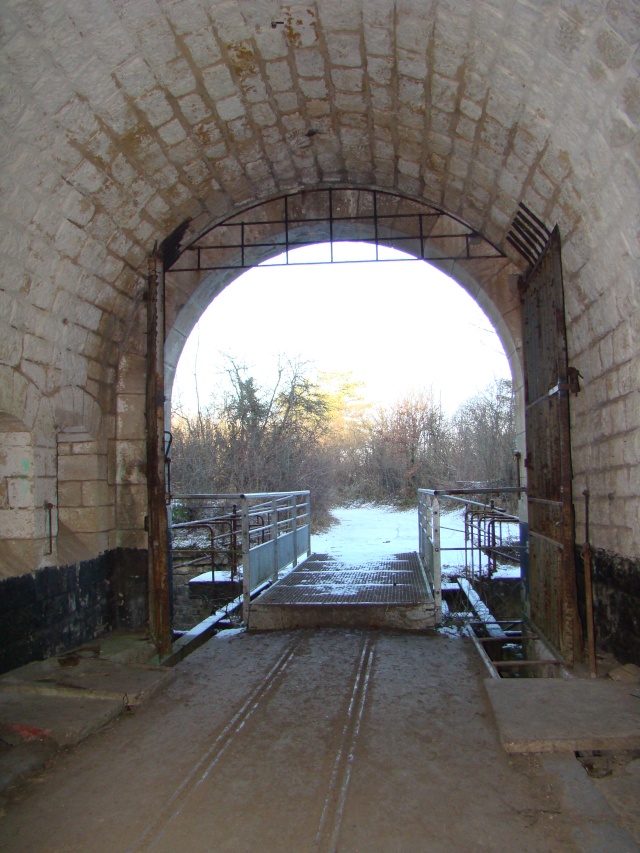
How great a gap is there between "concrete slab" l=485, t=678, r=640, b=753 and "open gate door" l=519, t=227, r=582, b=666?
625mm

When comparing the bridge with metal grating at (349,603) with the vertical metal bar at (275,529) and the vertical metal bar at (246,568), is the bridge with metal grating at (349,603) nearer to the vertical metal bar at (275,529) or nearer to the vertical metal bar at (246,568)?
the vertical metal bar at (246,568)

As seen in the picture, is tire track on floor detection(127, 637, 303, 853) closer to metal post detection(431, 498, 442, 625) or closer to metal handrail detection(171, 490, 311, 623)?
metal handrail detection(171, 490, 311, 623)

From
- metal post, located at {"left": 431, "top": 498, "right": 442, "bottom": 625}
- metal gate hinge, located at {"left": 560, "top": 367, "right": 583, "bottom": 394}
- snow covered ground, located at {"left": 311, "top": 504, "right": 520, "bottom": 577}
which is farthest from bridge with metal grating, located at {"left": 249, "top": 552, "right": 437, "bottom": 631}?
metal gate hinge, located at {"left": 560, "top": 367, "right": 583, "bottom": 394}

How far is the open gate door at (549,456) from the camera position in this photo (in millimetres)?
4742

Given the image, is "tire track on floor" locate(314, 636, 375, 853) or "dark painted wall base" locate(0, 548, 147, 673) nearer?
"tire track on floor" locate(314, 636, 375, 853)

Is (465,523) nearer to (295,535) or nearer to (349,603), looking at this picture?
(349,603)

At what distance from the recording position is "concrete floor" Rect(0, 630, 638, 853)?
2686 millimetres

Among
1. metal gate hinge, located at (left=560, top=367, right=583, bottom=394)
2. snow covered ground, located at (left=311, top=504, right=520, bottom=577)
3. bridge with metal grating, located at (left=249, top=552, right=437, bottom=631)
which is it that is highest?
metal gate hinge, located at (left=560, top=367, right=583, bottom=394)

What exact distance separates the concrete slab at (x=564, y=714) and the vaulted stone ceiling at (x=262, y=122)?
92.4 inches

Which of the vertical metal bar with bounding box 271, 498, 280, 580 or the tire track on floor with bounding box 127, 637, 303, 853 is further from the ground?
the vertical metal bar with bounding box 271, 498, 280, 580

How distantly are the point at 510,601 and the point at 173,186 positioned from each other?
5.88 m

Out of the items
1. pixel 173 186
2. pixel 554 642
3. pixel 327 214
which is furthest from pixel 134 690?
pixel 327 214

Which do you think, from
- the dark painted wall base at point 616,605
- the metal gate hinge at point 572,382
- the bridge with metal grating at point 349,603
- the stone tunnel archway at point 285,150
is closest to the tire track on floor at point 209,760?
the bridge with metal grating at point 349,603

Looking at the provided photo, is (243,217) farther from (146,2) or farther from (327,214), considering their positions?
(146,2)
